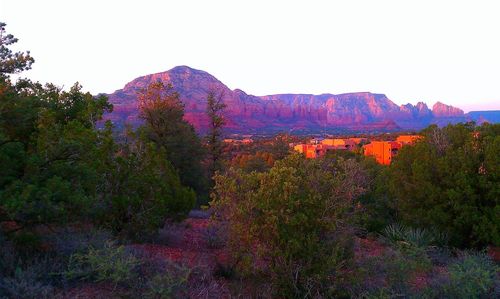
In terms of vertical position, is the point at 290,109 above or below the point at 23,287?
above

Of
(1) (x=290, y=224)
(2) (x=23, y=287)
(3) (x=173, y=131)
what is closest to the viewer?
(2) (x=23, y=287)

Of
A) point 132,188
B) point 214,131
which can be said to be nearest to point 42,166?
point 132,188

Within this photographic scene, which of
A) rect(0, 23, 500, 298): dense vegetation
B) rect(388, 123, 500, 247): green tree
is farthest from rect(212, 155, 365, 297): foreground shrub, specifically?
rect(388, 123, 500, 247): green tree

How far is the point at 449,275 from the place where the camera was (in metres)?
8.00

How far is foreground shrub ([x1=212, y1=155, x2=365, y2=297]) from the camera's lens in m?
7.26

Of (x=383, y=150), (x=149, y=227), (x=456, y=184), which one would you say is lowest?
(x=383, y=150)

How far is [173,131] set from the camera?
2431cm

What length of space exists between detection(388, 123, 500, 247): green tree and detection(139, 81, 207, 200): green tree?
11.5 meters

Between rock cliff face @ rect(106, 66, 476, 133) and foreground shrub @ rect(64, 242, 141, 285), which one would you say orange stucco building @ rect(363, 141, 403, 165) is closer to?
rock cliff face @ rect(106, 66, 476, 133)

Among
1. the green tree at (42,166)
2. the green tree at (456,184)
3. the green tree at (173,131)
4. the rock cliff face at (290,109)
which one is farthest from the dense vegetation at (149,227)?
the rock cliff face at (290,109)

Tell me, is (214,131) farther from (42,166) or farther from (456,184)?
(42,166)

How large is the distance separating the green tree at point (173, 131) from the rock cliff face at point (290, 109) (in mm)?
35928

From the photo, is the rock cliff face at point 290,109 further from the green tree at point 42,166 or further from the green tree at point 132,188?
the green tree at point 42,166

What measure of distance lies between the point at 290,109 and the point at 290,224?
409 feet
